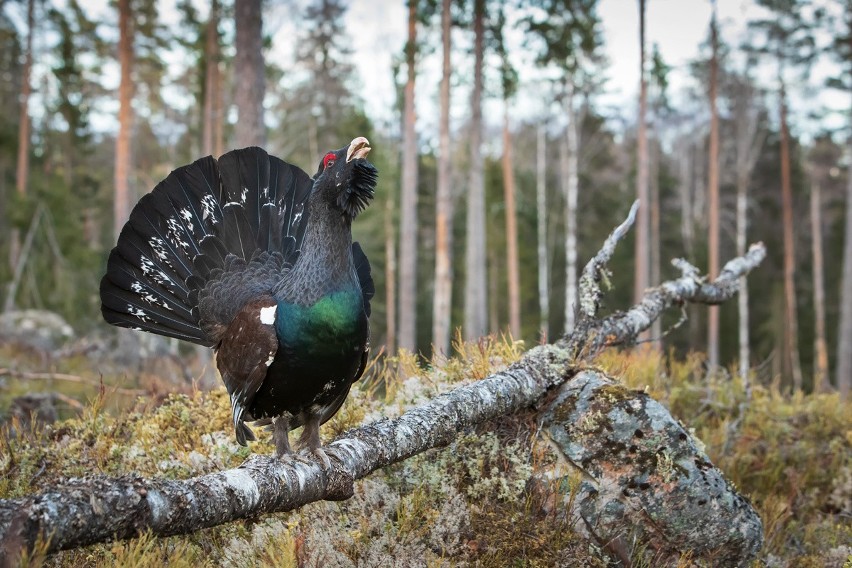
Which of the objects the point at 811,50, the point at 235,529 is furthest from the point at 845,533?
the point at 811,50

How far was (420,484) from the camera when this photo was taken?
13.7 feet

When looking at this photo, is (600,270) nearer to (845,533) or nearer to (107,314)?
(845,533)

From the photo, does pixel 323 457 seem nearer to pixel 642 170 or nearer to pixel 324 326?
pixel 324 326

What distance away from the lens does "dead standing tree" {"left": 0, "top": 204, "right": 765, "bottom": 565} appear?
259 centimetres

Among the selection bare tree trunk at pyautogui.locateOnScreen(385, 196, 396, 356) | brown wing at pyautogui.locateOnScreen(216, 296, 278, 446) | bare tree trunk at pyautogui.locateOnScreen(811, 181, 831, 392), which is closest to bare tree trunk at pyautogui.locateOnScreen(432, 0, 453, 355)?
bare tree trunk at pyautogui.locateOnScreen(385, 196, 396, 356)

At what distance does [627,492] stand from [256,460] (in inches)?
84.9

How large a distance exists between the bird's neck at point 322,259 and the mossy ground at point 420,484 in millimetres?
1184

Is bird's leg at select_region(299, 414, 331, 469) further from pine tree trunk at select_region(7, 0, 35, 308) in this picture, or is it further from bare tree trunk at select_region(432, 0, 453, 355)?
pine tree trunk at select_region(7, 0, 35, 308)

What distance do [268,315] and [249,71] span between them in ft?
20.3

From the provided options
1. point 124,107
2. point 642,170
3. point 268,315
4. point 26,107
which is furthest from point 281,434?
point 26,107

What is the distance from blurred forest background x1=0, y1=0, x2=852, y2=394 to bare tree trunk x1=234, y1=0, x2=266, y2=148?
5.91 metres

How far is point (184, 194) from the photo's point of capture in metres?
4.39

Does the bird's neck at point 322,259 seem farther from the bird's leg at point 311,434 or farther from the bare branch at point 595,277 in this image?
the bare branch at point 595,277

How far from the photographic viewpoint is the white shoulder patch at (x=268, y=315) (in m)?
3.54
